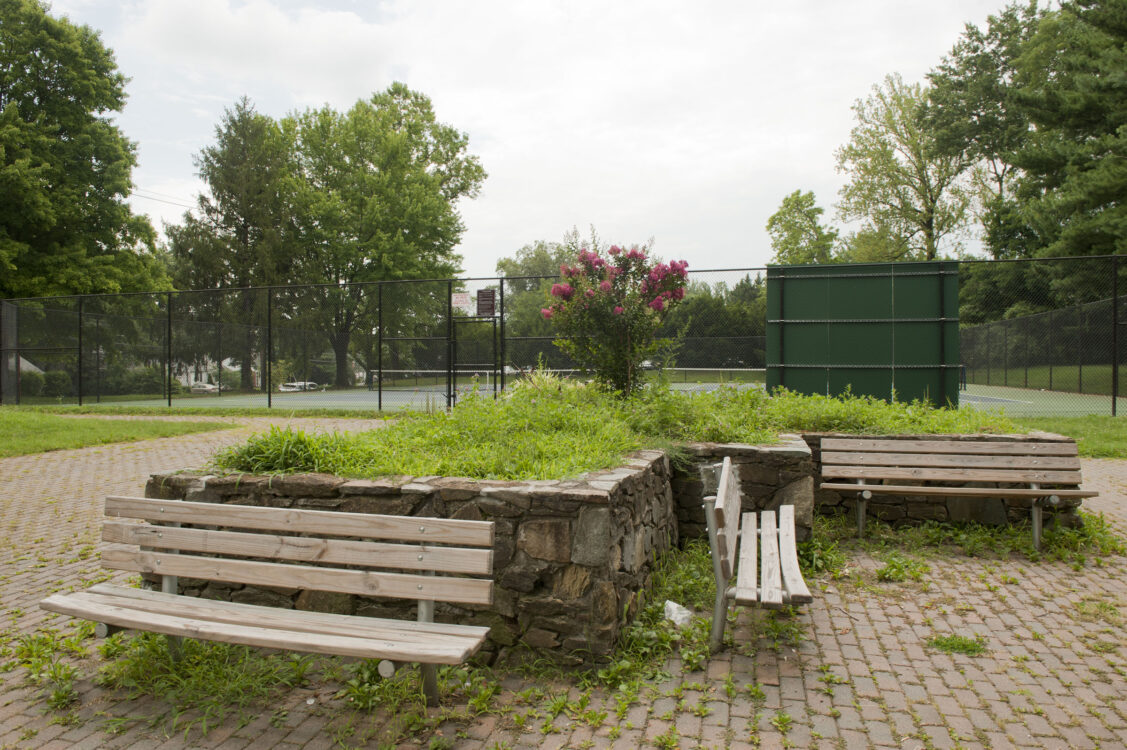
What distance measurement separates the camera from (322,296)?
22.9 m

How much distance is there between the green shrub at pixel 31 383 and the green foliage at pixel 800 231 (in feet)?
128

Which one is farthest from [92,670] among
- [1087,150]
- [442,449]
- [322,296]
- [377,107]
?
[377,107]

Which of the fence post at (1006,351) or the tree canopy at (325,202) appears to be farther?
the tree canopy at (325,202)

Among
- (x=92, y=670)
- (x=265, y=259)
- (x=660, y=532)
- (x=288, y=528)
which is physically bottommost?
(x=92, y=670)

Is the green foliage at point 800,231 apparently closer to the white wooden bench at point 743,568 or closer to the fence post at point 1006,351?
the fence post at point 1006,351

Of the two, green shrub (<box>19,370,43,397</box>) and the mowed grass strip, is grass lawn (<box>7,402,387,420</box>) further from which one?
the mowed grass strip

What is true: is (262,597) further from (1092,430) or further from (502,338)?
(1092,430)

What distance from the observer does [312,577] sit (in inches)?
117

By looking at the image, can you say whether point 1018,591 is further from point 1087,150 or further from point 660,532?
point 1087,150

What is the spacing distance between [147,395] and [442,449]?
62.5 feet

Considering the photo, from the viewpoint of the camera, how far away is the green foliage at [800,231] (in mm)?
44688

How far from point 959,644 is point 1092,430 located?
31.4 feet

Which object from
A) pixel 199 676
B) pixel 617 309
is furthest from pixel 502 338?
pixel 199 676

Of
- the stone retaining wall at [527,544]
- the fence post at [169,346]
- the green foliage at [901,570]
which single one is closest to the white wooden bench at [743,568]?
the stone retaining wall at [527,544]
